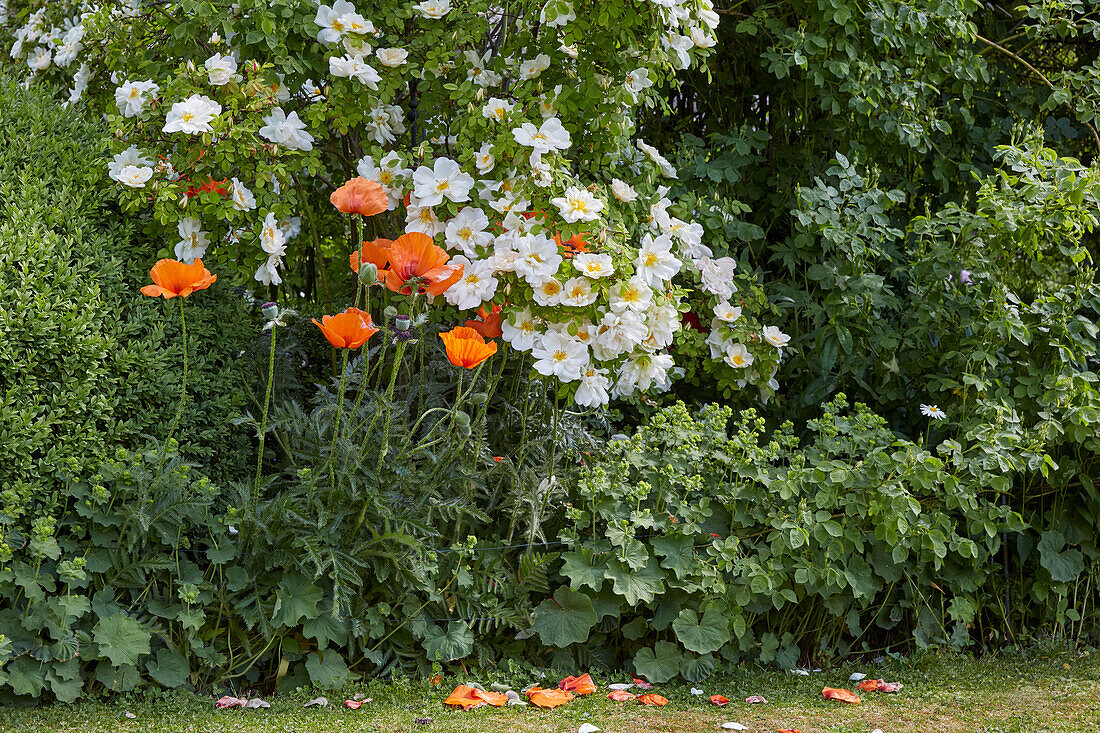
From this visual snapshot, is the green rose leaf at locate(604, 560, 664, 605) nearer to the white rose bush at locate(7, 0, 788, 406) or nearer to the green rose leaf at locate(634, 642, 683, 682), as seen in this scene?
the green rose leaf at locate(634, 642, 683, 682)

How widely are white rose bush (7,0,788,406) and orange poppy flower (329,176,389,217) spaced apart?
23 centimetres

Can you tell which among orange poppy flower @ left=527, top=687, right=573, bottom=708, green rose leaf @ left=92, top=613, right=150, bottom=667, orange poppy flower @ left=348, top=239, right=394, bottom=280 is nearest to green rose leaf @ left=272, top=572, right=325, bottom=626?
green rose leaf @ left=92, top=613, right=150, bottom=667

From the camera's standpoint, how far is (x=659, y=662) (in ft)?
8.98

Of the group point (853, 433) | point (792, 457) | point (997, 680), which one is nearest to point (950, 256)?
point (853, 433)

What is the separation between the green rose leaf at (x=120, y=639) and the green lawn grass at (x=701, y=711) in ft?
0.40

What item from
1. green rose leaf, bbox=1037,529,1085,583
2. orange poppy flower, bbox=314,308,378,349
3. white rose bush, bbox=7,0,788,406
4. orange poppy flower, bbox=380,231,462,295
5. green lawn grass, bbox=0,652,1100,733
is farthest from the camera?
green rose leaf, bbox=1037,529,1085,583

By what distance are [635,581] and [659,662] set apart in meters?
0.24

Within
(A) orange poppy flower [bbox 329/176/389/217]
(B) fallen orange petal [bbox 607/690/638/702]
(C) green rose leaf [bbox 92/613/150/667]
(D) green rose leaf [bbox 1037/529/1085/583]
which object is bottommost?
(B) fallen orange petal [bbox 607/690/638/702]

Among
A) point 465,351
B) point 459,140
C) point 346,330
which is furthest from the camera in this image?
point 459,140

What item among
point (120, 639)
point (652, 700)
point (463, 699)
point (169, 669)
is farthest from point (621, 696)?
point (120, 639)

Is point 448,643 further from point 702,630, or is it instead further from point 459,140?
point 459,140

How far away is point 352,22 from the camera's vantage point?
2.65m

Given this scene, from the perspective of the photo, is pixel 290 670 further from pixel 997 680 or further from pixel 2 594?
pixel 997 680

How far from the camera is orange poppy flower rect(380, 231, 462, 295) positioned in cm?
241
